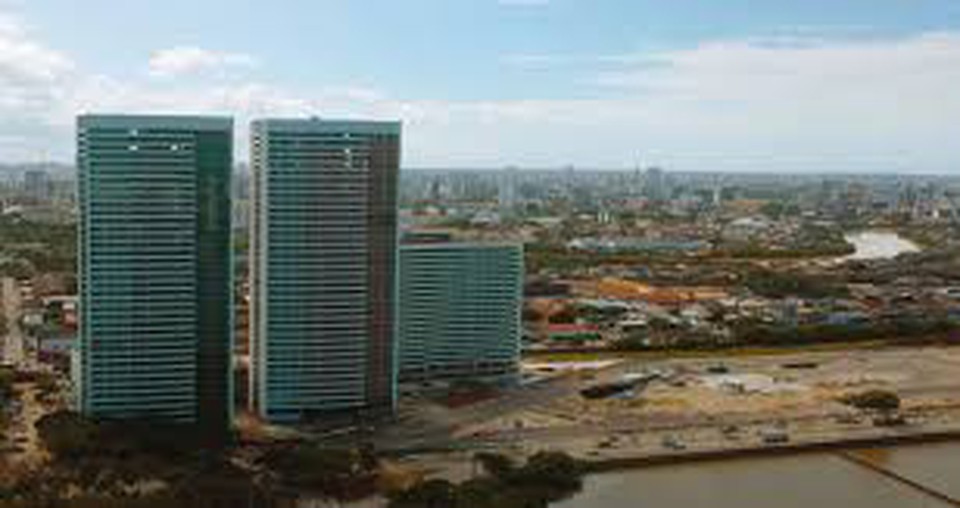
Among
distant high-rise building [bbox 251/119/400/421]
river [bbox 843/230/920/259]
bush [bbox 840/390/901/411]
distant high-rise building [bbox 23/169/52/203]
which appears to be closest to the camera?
distant high-rise building [bbox 251/119/400/421]

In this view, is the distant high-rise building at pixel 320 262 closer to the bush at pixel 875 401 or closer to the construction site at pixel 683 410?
the construction site at pixel 683 410

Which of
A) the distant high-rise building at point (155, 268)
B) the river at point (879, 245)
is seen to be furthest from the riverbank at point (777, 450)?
the river at point (879, 245)

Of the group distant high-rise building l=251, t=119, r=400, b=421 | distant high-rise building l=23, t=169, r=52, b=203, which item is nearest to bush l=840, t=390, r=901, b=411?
distant high-rise building l=251, t=119, r=400, b=421

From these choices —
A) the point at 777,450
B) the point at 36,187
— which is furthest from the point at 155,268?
the point at 36,187

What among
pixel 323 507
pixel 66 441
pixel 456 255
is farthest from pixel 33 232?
pixel 323 507

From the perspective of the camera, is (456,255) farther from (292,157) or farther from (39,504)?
(39,504)

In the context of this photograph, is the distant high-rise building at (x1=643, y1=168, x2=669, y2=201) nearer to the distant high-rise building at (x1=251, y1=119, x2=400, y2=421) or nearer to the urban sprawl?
the urban sprawl
